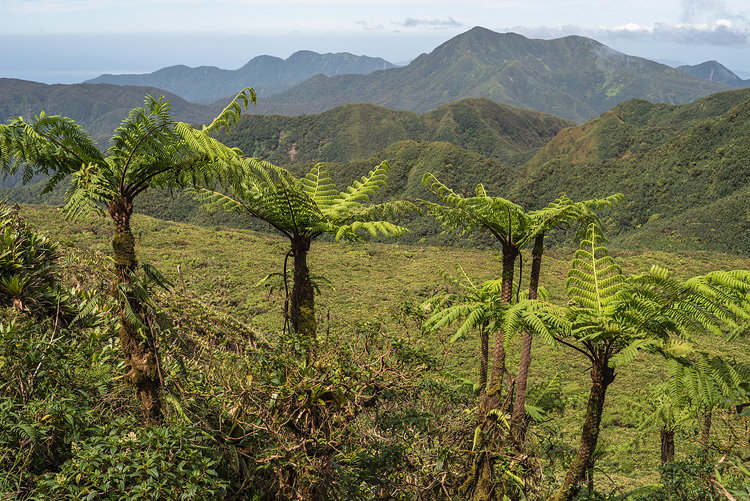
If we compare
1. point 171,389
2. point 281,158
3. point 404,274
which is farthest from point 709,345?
point 281,158

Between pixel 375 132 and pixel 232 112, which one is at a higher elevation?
pixel 375 132

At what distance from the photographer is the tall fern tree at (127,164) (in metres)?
2.95

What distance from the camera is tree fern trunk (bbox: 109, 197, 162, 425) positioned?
302cm

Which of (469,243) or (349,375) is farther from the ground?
(349,375)

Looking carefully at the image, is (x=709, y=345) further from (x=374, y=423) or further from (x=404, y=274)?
(x=374, y=423)

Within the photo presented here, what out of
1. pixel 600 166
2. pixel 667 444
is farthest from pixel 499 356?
pixel 600 166

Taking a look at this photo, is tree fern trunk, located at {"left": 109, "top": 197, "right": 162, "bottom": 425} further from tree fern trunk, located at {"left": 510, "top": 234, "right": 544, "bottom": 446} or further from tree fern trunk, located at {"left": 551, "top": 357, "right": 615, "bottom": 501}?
tree fern trunk, located at {"left": 551, "top": 357, "right": 615, "bottom": 501}

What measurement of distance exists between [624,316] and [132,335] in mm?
3358

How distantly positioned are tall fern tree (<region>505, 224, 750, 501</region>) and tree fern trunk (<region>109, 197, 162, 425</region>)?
2503mm

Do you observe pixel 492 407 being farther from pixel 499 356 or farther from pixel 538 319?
pixel 538 319

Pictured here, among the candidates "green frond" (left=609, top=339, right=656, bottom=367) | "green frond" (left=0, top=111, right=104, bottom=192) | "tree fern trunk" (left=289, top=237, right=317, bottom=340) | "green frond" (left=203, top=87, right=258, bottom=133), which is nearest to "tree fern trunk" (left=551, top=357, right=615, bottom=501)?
"green frond" (left=609, top=339, right=656, bottom=367)

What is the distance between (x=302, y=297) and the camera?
396 cm

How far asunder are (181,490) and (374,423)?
1998mm

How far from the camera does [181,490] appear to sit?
2705 mm
